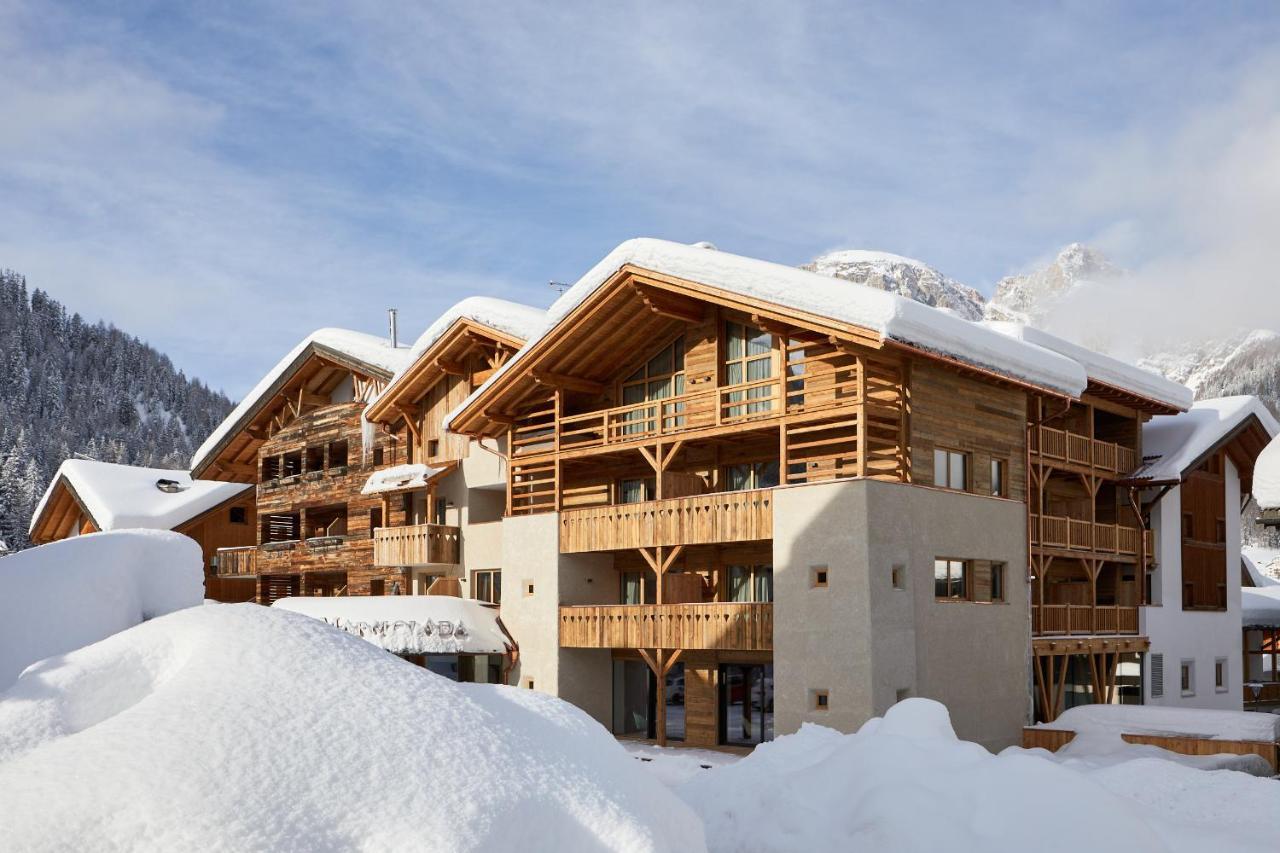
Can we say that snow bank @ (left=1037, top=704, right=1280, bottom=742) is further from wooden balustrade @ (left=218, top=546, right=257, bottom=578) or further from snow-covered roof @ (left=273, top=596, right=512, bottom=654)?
wooden balustrade @ (left=218, top=546, right=257, bottom=578)

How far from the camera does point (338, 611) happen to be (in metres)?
29.7

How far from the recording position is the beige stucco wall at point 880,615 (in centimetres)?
2189

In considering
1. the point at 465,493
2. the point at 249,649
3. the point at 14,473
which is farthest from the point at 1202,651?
the point at 14,473

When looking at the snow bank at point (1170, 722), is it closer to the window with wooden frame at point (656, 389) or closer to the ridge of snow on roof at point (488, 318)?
the window with wooden frame at point (656, 389)

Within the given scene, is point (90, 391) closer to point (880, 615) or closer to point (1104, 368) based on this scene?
point (1104, 368)

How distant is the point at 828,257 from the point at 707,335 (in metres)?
168

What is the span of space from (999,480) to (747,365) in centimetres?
576

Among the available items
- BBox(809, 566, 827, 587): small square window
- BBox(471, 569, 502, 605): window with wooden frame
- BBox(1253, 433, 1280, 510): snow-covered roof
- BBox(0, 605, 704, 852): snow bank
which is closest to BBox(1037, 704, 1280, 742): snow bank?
BBox(809, 566, 827, 587): small square window

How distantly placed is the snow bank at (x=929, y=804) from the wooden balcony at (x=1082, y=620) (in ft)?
40.3

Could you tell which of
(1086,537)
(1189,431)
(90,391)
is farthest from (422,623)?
(90,391)

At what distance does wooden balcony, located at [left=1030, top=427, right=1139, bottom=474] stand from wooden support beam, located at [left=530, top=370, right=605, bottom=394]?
9983 mm

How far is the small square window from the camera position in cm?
2267

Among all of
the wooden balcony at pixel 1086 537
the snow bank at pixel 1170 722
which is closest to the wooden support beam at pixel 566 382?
the wooden balcony at pixel 1086 537

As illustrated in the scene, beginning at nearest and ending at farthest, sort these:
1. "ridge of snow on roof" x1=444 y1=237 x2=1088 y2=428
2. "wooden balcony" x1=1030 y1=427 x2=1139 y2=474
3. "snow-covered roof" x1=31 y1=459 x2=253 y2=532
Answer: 1. "ridge of snow on roof" x1=444 y1=237 x2=1088 y2=428
2. "wooden balcony" x1=1030 y1=427 x2=1139 y2=474
3. "snow-covered roof" x1=31 y1=459 x2=253 y2=532
